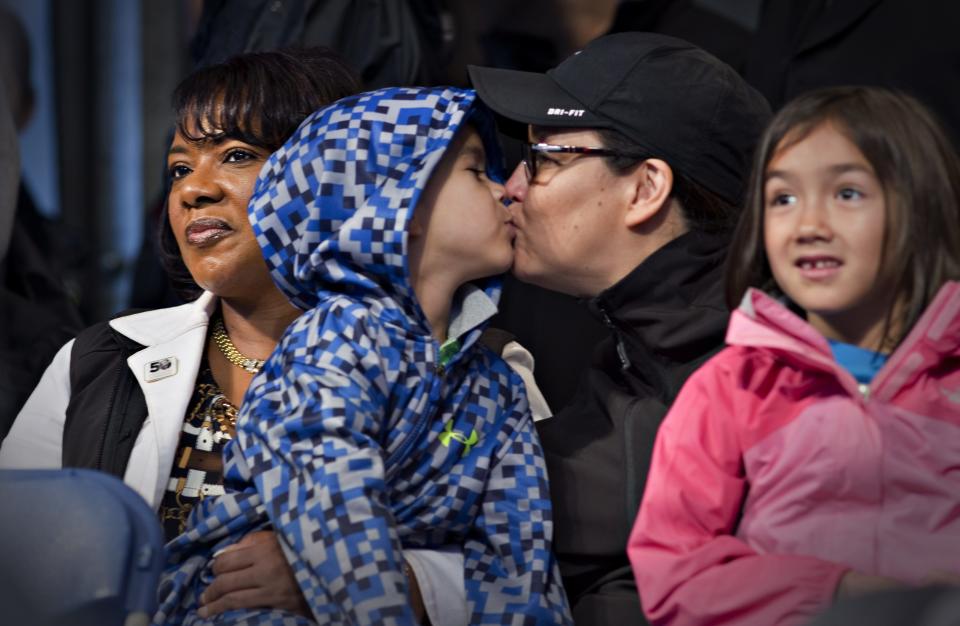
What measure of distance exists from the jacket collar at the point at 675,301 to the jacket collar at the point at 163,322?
2.25 feet

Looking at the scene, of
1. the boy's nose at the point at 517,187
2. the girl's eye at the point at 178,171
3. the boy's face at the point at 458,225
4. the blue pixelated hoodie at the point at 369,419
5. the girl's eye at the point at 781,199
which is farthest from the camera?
the girl's eye at the point at 178,171

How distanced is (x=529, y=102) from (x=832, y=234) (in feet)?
2.31

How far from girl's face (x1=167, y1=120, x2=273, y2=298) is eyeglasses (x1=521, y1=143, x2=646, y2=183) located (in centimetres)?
46

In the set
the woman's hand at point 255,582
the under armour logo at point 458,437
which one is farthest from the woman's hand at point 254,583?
the under armour logo at point 458,437

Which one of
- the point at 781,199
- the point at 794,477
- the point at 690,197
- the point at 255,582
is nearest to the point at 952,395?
the point at 794,477

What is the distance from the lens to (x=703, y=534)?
1.87 metres

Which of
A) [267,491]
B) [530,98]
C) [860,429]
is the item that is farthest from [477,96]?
[860,429]

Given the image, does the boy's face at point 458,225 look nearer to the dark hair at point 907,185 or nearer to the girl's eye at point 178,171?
the girl's eye at point 178,171

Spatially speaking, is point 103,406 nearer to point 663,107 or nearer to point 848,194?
point 663,107

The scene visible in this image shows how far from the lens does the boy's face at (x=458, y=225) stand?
7.43ft

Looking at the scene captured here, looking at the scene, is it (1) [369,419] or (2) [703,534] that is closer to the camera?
(2) [703,534]

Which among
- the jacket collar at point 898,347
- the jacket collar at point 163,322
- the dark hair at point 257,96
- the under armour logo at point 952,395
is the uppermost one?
the jacket collar at point 898,347

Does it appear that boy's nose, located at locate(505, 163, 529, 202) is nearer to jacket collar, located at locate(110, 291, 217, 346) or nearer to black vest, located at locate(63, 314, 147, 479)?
jacket collar, located at locate(110, 291, 217, 346)

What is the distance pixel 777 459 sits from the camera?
1.83 m
